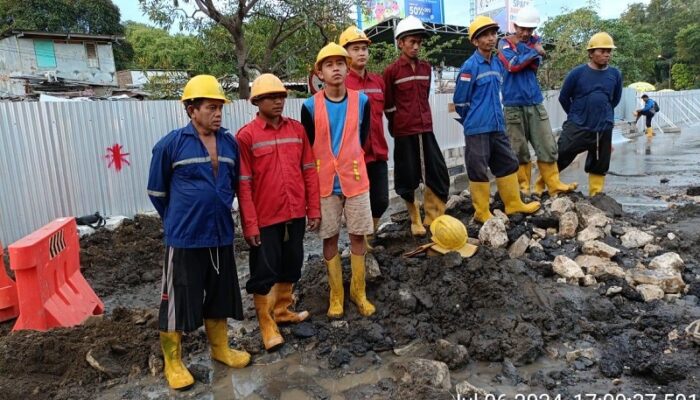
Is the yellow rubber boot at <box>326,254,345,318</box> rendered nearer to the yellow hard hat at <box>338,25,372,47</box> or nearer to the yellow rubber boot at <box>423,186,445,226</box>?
the yellow rubber boot at <box>423,186,445,226</box>

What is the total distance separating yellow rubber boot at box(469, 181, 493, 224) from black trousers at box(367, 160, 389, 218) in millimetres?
1096

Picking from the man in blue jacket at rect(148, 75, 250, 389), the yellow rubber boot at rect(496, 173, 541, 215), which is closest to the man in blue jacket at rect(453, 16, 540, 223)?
the yellow rubber boot at rect(496, 173, 541, 215)

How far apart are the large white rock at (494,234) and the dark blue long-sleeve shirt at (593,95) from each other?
7.39 ft

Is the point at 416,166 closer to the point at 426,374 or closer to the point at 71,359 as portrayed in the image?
the point at 426,374

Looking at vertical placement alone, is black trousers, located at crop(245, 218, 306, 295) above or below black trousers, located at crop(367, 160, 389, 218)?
below

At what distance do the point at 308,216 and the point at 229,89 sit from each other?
8381 millimetres

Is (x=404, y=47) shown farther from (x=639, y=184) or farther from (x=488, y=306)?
(x=639, y=184)

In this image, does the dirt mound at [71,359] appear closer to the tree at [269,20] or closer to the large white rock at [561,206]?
the large white rock at [561,206]

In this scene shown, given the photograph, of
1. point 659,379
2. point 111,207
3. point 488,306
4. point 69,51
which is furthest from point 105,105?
point 69,51

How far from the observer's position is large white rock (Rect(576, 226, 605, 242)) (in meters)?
4.86

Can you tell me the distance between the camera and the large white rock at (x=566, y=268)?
13.9ft

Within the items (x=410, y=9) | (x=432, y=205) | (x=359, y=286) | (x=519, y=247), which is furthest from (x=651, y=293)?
(x=410, y=9)

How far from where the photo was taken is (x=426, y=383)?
2889mm

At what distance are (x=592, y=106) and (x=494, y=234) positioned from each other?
249 centimetres
